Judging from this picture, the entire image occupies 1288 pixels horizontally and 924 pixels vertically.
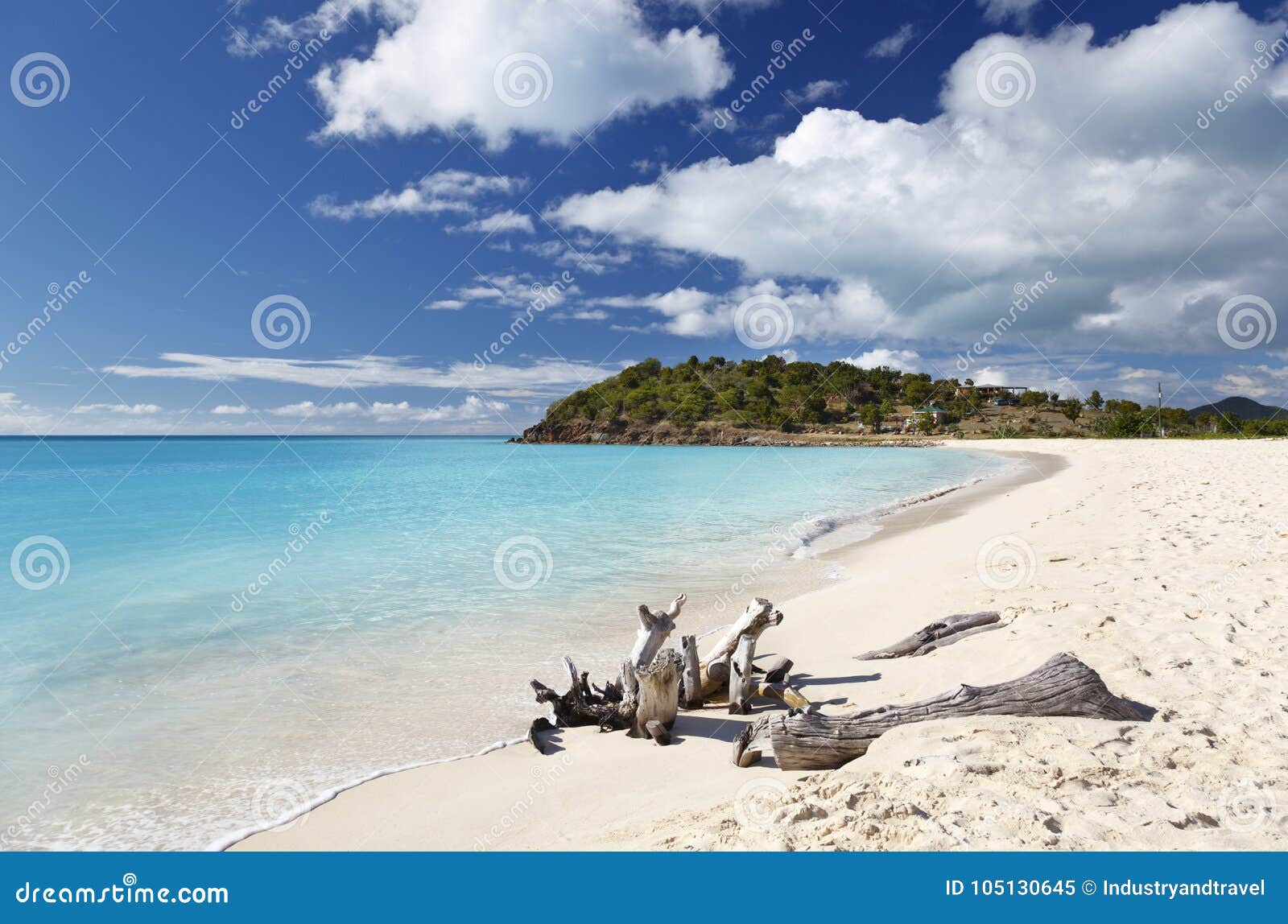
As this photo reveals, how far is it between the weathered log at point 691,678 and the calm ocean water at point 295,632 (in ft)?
5.85

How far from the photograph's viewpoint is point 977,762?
12.8 ft

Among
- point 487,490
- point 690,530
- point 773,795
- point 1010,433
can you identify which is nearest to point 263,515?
point 487,490

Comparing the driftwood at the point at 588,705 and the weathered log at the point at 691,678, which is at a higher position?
the weathered log at the point at 691,678

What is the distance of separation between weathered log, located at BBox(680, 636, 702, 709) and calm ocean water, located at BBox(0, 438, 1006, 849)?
178 cm

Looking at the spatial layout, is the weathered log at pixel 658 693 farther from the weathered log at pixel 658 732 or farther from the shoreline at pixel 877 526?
the shoreline at pixel 877 526

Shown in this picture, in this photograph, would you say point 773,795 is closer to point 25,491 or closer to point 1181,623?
point 1181,623

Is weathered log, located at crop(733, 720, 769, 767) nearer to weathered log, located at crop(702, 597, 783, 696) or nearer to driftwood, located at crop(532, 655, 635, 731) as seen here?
weathered log, located at crop(702, 597, 783, 696)

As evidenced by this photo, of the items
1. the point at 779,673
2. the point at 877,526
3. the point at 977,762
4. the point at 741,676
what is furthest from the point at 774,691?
the point at 877,526

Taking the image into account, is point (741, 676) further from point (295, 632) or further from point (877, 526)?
point (877, 526)

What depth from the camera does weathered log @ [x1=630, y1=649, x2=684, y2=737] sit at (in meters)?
5.57

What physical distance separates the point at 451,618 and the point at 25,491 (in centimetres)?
4504

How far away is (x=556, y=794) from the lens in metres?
4.81

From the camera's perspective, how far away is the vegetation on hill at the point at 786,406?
131m

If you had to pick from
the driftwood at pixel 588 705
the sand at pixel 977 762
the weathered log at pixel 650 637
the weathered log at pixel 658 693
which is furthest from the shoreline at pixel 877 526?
the weathered log at pixel 650 637
